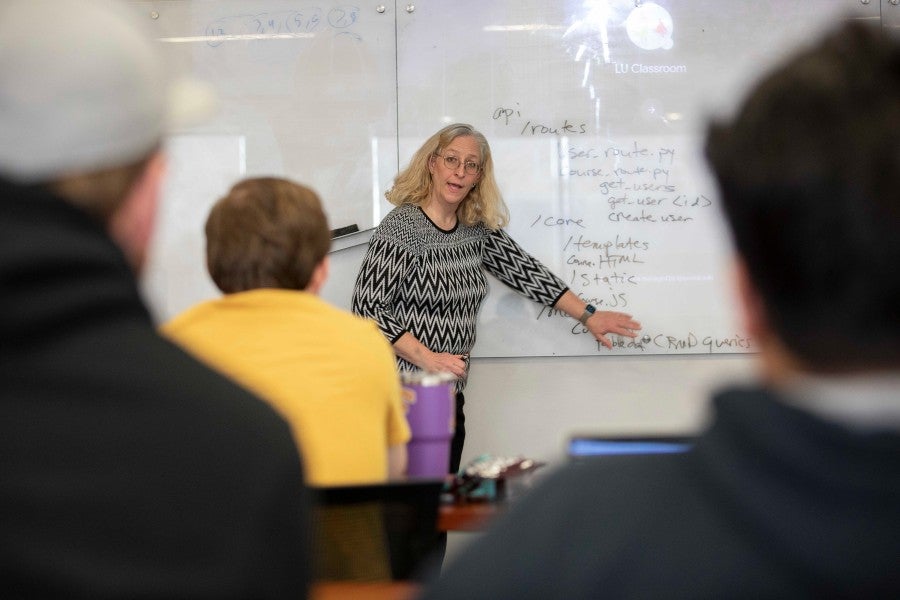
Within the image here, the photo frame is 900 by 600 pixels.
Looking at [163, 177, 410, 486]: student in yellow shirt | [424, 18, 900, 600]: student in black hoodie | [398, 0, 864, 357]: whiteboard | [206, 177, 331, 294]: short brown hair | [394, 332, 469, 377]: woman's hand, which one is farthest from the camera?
[398, 0, 864, 357]: whiteboard

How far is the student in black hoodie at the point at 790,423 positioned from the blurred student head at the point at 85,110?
416 millimetres

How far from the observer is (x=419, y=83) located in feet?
13.2

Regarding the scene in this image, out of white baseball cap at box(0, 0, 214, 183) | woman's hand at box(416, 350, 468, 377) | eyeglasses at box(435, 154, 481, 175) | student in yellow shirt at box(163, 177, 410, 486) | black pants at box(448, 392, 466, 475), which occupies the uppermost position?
eyeglasses at box(435, 154, 481, 175)

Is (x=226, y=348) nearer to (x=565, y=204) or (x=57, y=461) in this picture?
(x=57, y=461)

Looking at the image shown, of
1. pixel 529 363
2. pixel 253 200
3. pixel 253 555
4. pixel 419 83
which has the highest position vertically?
pixel 419 83

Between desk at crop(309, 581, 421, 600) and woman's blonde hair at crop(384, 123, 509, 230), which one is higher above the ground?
woman's blonde hair at crop(384, 123, 509, 230)

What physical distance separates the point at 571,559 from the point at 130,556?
13.3 inches

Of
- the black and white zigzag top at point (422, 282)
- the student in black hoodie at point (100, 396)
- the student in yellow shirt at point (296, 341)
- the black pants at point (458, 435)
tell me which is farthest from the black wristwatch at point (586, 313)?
the student in black hoodie at point (100, 396)

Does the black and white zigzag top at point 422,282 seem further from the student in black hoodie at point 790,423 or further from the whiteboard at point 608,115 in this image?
the student in black hoodie at point 790,423

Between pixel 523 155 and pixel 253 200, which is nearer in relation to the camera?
pixel 253 200

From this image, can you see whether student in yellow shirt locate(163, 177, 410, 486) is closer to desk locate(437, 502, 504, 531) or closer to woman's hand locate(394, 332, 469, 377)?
desk locate(437, 502, 504, 531)

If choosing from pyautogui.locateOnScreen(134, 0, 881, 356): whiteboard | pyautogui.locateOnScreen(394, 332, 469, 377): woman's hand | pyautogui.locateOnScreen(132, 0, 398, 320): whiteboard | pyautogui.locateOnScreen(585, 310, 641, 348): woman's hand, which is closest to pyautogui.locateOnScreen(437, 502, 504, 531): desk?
pyautogui.locateOnScreen(394, 332, 469, 377): woman's hand

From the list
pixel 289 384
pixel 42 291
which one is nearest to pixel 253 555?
pixel 42 291

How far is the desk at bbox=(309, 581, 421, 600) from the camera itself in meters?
1.23
